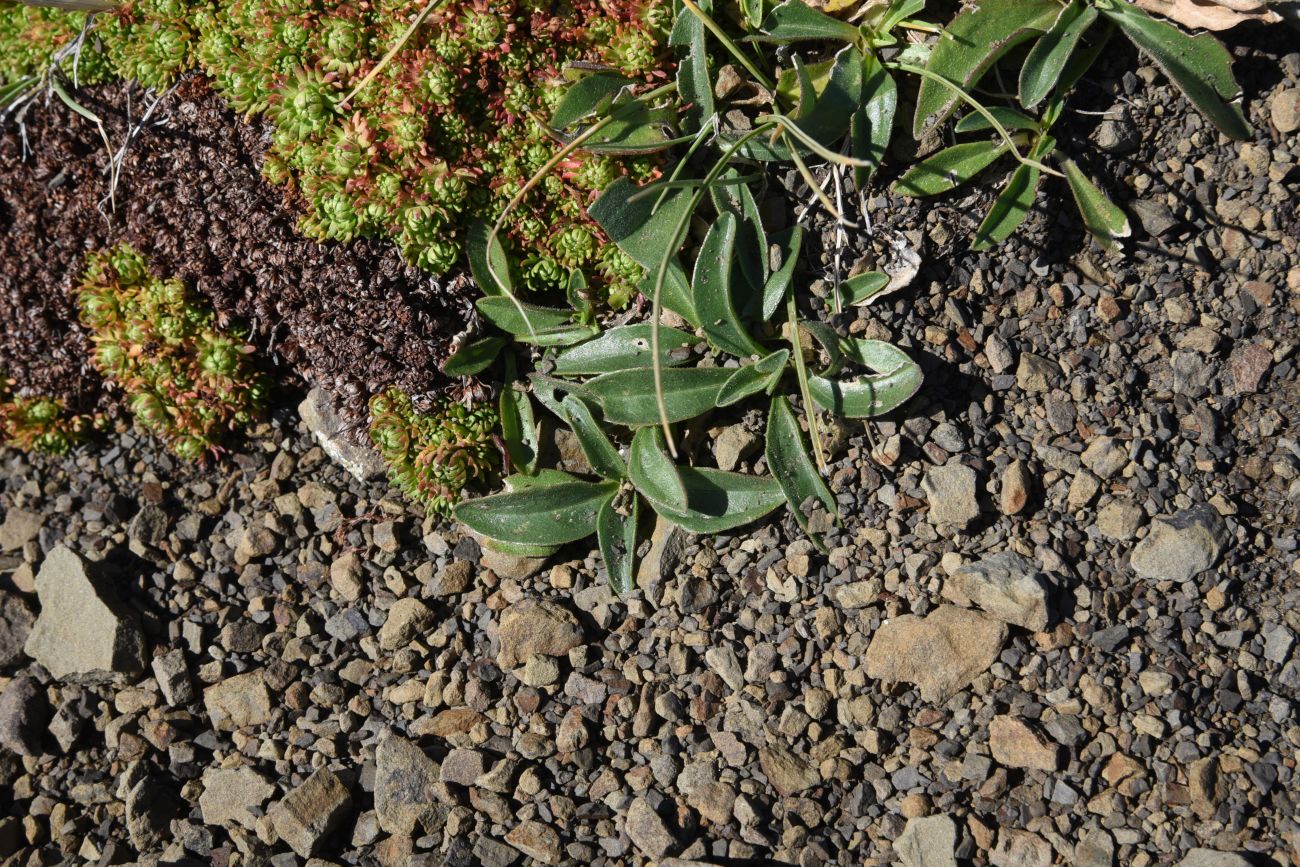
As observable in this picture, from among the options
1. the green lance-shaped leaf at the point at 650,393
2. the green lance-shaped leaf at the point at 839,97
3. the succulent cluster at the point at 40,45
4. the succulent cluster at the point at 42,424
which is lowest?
the succulent cluster at the point at 42,424

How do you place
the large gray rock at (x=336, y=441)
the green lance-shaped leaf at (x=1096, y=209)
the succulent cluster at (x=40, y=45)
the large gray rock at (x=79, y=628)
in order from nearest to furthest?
the green lance-shaped leaf at (x=1096, y=209) → the large gray rock at (x=79, y=628) → the large gray rock at (x=336, y=441) → the succulent cluster at (x=40, y=45)

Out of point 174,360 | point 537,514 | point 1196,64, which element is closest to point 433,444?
point 537,514

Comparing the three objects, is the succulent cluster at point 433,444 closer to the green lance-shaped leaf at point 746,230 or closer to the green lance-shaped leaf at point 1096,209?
the green lance-shaped leaf at point 746,230

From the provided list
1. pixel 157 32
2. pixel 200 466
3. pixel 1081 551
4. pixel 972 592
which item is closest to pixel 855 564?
pixel 972 592

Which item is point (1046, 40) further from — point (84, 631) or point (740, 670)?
point (84, 631)

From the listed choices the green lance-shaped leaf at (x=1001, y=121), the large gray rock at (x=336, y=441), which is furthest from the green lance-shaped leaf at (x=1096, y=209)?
the large gray rock at (x=336, y=441)

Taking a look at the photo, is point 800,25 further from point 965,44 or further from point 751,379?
point 751,379
